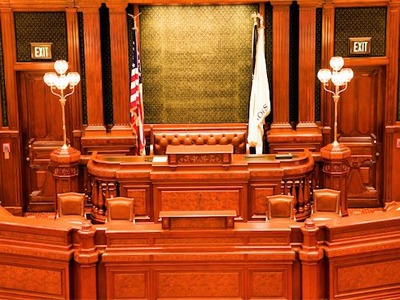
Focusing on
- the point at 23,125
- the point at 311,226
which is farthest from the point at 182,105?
the point at 311,226

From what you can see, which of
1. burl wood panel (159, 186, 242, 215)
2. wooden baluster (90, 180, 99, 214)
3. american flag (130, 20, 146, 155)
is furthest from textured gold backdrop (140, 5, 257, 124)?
burl wood panel (159, 186, 242, 215)

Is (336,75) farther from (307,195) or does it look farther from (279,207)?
(279,207)

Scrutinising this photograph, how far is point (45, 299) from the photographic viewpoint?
27.0 feet

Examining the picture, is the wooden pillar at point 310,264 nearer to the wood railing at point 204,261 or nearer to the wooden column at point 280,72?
the wood railing at point 204,261

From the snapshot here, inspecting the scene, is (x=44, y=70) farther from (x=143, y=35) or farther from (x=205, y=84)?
(x=205, y=84)

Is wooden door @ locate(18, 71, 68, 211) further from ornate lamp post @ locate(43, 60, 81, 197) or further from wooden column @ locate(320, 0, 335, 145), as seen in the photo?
wooden column @ locate(320, 0, 335, 145)

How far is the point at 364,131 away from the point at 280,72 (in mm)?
1743

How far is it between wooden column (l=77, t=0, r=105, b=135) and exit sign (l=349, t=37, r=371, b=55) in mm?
4129

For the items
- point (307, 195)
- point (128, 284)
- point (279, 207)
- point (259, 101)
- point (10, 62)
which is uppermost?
point (10, 62)

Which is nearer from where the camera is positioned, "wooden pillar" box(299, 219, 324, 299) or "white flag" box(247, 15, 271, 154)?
"wooden pillar" box(299, 219, 324, 299)

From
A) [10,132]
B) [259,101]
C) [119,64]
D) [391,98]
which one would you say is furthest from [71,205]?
[391,98]

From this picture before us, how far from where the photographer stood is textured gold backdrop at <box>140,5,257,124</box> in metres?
13.5

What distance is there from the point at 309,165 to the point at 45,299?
499cm

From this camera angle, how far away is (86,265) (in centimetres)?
816
